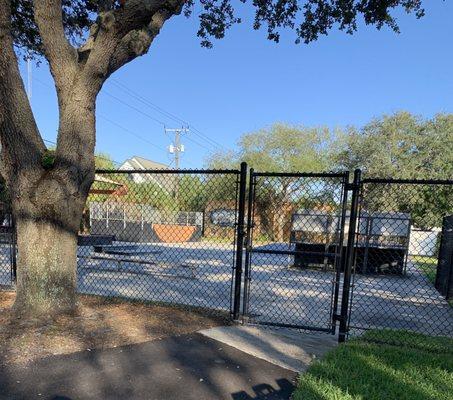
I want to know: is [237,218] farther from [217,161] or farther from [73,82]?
[217,161]

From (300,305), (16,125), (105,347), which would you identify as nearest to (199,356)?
(105,347)

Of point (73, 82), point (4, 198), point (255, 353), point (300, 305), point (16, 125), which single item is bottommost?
point (300, 305)

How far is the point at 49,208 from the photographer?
412 centimetres

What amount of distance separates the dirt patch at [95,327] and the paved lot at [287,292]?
1.18m

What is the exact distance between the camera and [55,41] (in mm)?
4262

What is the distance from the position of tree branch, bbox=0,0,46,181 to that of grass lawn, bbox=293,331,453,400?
11.5 ft

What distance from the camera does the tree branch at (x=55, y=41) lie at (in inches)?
167

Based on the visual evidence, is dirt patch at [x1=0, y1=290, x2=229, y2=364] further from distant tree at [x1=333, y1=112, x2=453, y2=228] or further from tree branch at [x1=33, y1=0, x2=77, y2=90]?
distant tree at [x1=333, y1=112, x2=453, y2=228]

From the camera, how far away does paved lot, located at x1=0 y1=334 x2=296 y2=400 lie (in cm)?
280

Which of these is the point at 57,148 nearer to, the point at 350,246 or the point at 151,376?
the point at 151,376

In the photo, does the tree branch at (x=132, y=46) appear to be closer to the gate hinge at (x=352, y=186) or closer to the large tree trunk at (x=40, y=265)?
the large tree trunk at (x=40, y=265)

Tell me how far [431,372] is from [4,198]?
7.85m

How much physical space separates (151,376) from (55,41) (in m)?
3.63

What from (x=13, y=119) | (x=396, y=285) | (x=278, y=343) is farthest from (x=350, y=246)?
(x=396, y=285)
